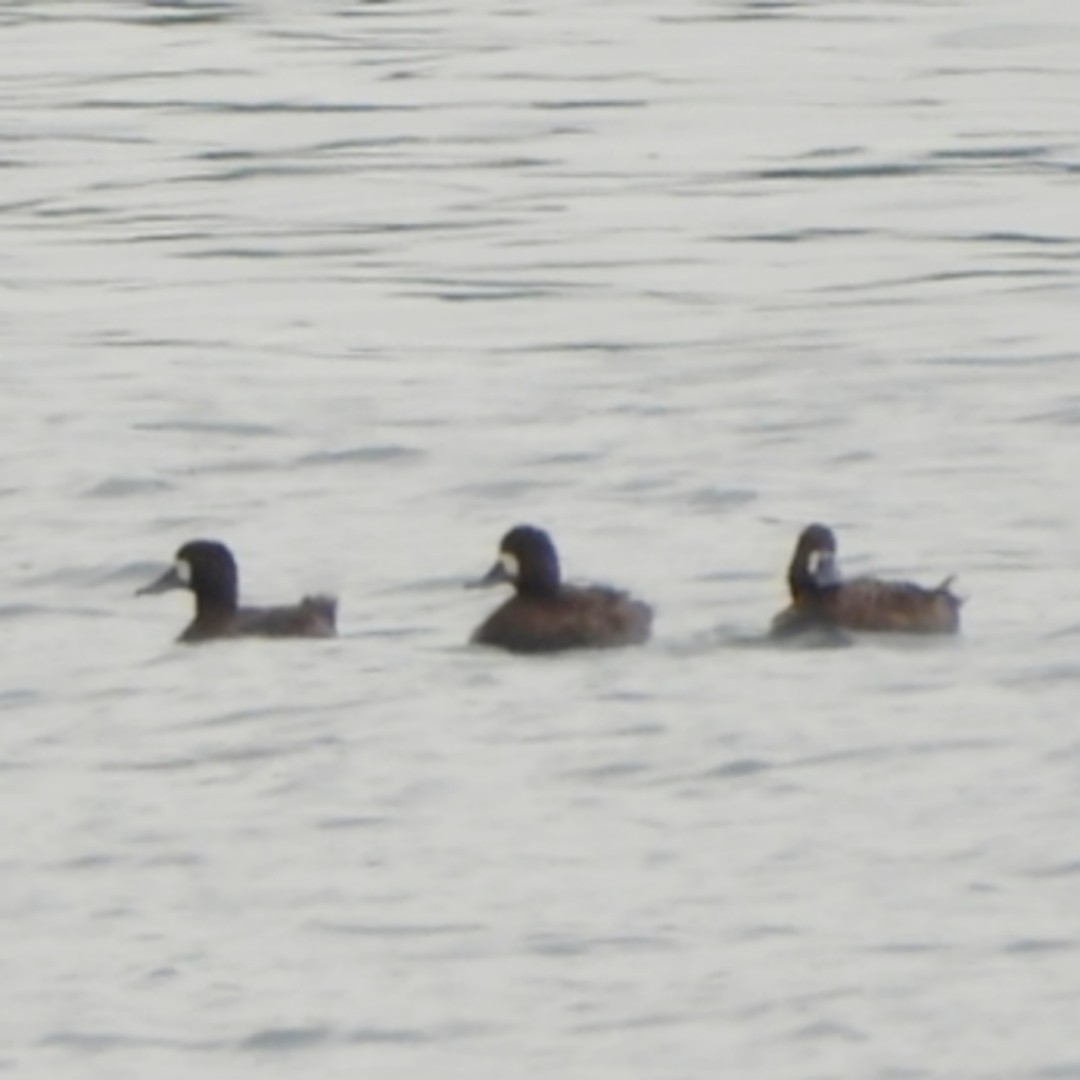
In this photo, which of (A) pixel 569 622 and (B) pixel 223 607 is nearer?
(A) pixel 569 622

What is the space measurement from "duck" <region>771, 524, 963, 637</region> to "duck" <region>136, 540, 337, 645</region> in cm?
149

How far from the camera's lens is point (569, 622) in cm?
1484

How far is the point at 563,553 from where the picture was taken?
16656mm

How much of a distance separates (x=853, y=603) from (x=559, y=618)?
3.08ft

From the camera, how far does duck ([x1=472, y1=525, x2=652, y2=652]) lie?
14.7 meters

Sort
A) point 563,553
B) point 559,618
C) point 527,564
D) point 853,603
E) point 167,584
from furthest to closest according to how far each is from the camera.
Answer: point 563,553, point 167,584, point 527,564, point 559,618, point 853,603

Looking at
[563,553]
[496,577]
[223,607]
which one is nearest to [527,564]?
[496,577]

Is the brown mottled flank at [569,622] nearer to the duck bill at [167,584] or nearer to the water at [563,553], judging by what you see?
the water at [563,553]

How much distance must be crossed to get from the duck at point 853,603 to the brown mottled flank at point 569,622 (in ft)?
1.64

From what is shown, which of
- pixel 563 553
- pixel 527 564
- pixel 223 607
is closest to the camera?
pixel 527 564

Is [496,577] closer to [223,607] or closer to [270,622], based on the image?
[270,622]

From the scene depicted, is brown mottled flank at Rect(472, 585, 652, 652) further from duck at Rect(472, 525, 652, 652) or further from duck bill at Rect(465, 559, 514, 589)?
duck bill at Rect(465, 559, 514, 589)

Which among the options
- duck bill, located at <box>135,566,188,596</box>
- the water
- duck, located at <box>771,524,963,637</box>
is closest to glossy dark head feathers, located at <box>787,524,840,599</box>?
duck, located at <box>771,524,963,637</box>

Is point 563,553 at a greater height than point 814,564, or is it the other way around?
point 814,564
